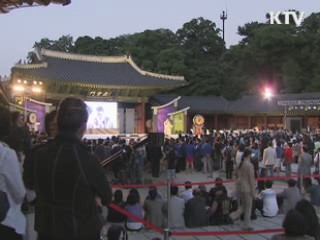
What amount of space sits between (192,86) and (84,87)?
1858cm

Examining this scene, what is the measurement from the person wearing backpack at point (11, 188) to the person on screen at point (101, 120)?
93.5 feet

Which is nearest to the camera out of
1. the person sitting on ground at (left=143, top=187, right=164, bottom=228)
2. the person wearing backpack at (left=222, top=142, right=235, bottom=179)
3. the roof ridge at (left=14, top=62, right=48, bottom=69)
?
the person sitting on ground at (left=143, top=187, right=164, bottom=228)

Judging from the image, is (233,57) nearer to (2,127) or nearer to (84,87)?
(84,87)

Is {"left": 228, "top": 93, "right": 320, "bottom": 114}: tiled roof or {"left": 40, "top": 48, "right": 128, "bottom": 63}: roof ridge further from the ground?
{"left": 40, "top": 48, "right": 128, "bottom": 63}: roof ridge

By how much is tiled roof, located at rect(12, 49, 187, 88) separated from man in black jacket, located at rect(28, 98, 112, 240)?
28395 millimetres

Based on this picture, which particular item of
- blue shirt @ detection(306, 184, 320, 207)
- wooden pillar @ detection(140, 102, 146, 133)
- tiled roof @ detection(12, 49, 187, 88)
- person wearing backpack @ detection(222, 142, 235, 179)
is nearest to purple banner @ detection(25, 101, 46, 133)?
tiled roof @ detection(12, 49, 187, 88)

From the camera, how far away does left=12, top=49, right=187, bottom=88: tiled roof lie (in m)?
31.9

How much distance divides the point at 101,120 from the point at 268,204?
2399 centimetres

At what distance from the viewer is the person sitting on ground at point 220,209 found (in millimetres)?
8516

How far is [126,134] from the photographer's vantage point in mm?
34750

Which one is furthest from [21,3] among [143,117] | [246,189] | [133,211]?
[143,117]

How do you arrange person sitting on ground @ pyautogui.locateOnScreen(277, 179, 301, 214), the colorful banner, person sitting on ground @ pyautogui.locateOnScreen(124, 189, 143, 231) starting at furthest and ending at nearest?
the colorful banner < person sitting on ground @ pyautogui.locateOnScreen(277, 179, 301, 214) < person sitting on ground @ pyautogui.locateOnScreen(124, 189, 143, 231)

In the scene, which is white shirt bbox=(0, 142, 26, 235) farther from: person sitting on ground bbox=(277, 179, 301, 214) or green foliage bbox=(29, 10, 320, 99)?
green foliage bbox=(29, 10, 320, 99)

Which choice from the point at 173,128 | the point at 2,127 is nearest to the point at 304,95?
the point at 173,128
